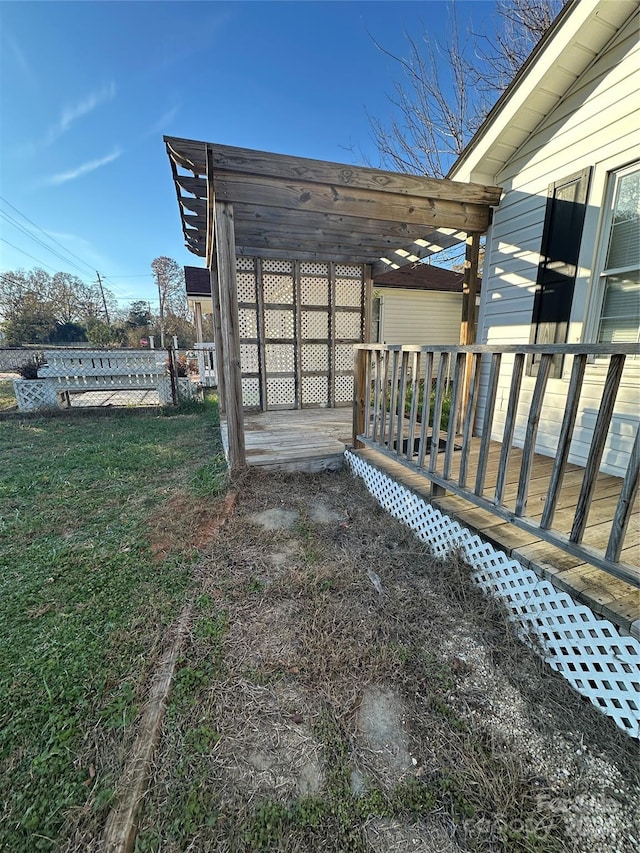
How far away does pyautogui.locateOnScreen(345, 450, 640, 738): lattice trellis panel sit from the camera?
1366mm

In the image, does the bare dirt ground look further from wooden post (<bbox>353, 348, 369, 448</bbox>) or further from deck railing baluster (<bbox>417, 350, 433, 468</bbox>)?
wooden post (<bbox>353, 348, 369, 448</bbox>)

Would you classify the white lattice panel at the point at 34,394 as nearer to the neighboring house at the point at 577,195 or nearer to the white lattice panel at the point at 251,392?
the white lattice panel at the point at 251,392

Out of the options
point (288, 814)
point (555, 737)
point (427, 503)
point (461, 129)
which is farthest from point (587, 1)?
point (461, 129)

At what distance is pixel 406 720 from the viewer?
140cm

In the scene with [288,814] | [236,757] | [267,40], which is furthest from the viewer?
[267,40]

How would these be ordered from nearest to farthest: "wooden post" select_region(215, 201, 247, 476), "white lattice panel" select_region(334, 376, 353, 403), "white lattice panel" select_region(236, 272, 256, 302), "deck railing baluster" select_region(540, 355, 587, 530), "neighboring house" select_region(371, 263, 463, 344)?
"deck railing baluster" select_region(540, 355, 587, 530) < "wooden post" select_region(215, 201, 247, 476) < "white lattice panel" select_region(236, 272, 256, 302) < "white lattice panel" select_region(334, 376, 353, 403) < "neighboring house" select_region(371, 263, 463, 344)

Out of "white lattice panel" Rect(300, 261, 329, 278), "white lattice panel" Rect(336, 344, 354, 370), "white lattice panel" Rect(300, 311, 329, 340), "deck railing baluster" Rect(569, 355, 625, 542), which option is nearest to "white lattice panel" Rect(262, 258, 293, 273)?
"white lattice panel" Rect(300, 261, 329, 278)

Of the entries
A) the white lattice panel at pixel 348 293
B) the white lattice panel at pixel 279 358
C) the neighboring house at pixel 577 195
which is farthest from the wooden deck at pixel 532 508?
the white lattice panel at pixel 348 293

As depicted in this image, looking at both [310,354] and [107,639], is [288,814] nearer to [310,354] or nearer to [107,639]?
[107,639]

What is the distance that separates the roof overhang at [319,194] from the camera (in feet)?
9.16

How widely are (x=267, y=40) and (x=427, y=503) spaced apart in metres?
7.73

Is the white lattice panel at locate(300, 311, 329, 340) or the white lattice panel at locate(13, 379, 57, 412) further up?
the white lattice panel at locate(300, 311, 329, 340)

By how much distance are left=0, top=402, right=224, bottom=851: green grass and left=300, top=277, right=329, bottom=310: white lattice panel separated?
12.3 ft

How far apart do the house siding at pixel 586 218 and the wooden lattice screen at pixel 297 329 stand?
350 centimetres
